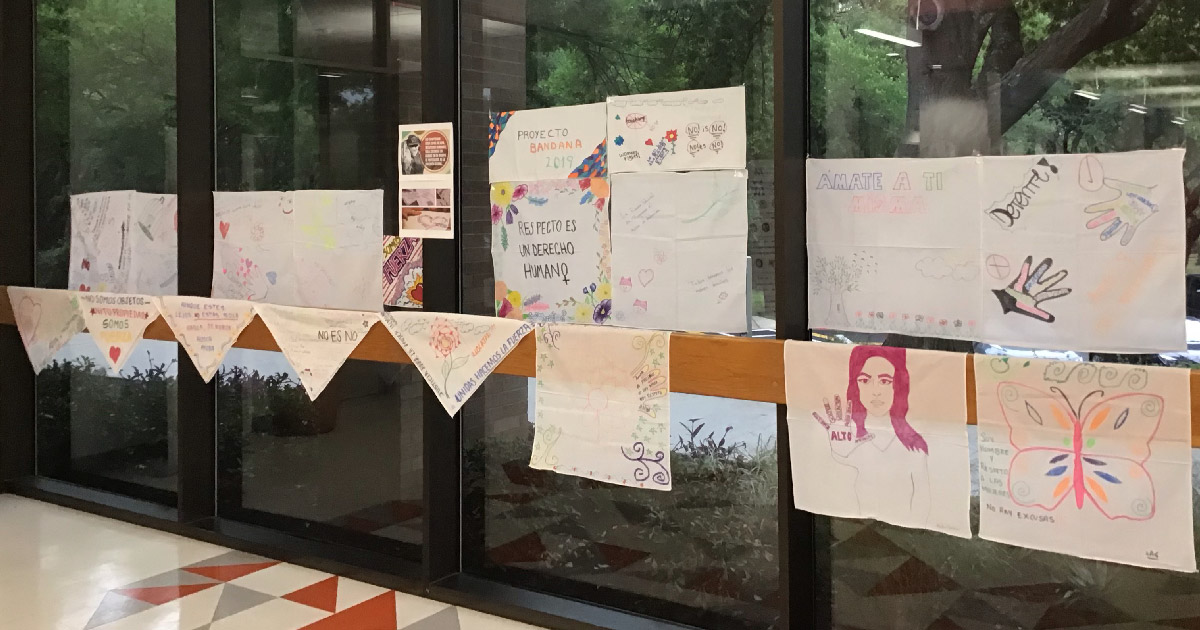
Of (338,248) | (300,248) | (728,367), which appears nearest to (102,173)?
(300,248)

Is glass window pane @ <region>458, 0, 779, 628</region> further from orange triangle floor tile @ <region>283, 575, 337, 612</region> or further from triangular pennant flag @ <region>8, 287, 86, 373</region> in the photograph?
triangular pennant flag @ <region>8, 287, 86, 373</region>

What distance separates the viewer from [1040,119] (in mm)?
2533

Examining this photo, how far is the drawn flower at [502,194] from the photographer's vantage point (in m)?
3.39

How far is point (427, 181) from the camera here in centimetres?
355

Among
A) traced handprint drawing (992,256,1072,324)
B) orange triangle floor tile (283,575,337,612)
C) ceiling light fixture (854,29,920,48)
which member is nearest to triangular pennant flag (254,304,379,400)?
orange triangle floor tile (283,575,337,612)

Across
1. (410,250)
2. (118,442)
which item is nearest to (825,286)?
(410,250)

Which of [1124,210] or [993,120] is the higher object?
[993,120]

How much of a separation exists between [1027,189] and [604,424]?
53.9 inches

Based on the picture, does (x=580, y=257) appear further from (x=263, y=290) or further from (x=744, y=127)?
(x=263, y=290)

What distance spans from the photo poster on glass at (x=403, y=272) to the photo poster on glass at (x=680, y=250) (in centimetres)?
85

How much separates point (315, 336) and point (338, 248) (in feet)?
1.15

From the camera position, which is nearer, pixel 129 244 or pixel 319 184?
pixel 319 184

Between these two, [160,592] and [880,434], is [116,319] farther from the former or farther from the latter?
[880,434]

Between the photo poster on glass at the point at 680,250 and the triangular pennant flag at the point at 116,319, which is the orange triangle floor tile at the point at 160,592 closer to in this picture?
the triangular pennant flag at the point at 116,319
